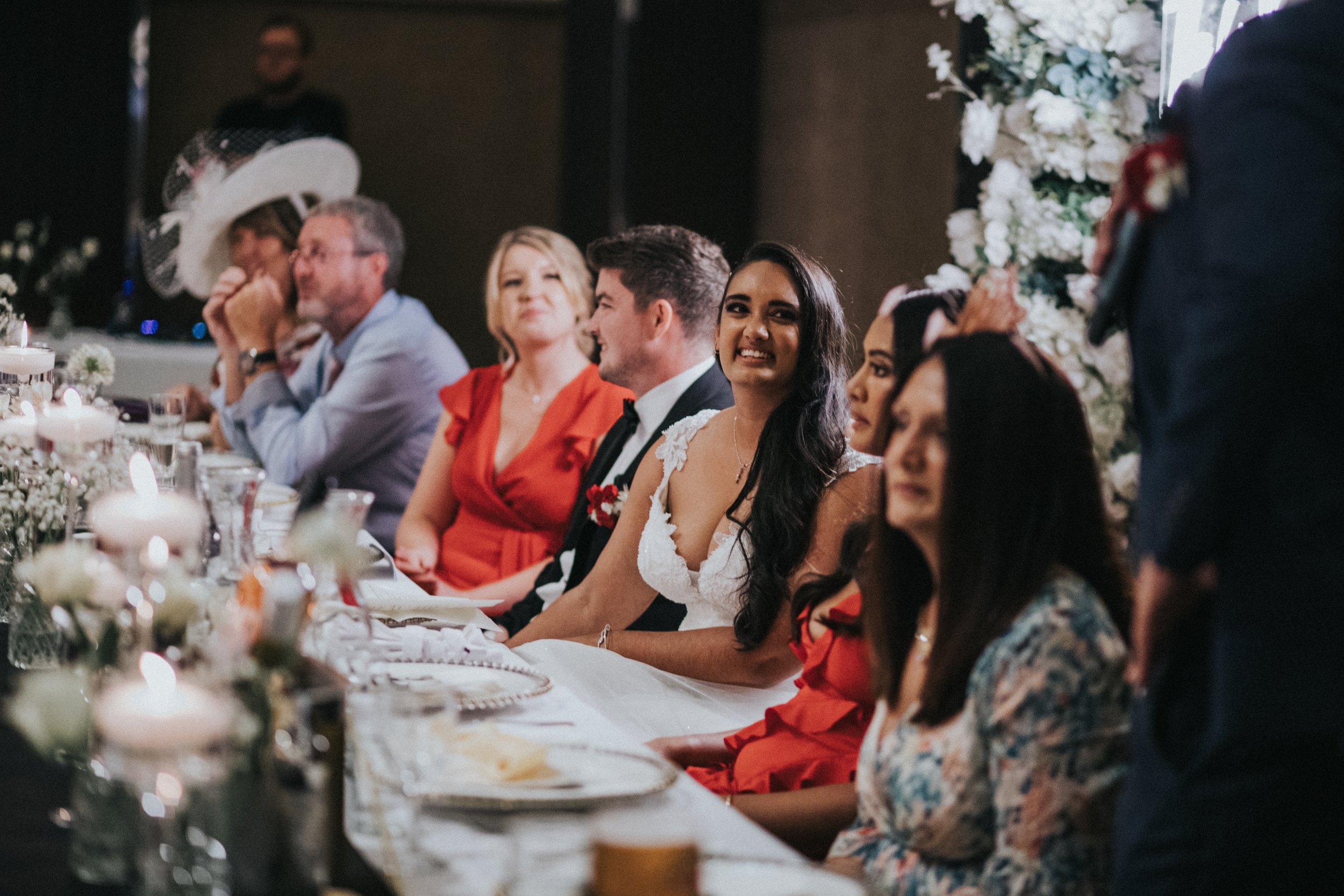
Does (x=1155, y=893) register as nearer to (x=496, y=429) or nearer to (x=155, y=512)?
(x=155, y=512)

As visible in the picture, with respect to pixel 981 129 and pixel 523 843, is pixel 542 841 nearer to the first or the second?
pixel 523 843

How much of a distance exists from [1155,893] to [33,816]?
3.40 feet

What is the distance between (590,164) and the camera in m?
5.54

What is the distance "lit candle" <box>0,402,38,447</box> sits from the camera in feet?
6.44

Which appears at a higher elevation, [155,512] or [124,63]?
[124,63]

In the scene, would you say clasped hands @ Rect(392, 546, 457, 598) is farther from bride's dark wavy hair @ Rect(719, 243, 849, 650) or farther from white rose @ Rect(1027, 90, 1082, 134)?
white rose @ Rect(1027, 90, 1082, 134)

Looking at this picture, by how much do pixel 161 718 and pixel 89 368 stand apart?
78.4 inches

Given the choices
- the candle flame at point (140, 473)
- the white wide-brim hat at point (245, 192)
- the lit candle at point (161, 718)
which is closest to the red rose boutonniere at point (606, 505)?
the candle flame at point (140, 473)

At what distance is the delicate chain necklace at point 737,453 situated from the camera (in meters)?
2.41

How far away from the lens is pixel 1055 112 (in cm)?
257

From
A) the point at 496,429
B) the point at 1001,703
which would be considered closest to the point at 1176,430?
the point at 1001,703

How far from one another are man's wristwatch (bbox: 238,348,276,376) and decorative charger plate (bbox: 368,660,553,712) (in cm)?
239

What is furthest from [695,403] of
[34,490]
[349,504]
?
[349,504]

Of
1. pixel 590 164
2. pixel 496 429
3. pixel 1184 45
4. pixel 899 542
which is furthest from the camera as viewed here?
pixel 590 164
